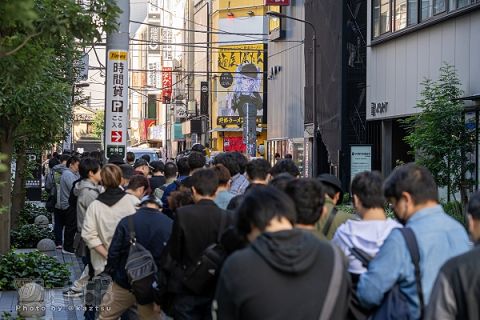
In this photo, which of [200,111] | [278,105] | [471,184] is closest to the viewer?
[471,184]

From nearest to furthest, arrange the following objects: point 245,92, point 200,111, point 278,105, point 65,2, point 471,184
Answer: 1. point 65,2
2. point 471,184
3. point 278,105
4. point 245,92
5. point 200,111

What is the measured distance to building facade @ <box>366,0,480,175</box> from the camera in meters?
23.8

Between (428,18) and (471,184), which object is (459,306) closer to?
(471,184)

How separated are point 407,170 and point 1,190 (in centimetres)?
1075

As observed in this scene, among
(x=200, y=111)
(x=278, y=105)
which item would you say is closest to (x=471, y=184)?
(x=278, y=105)

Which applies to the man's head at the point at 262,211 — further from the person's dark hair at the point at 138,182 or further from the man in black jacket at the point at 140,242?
the person's dark hair at the point at 138,182

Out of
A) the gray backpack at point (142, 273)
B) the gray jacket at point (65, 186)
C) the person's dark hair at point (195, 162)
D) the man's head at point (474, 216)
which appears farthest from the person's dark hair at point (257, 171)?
the gray jacket at point (65, 186)

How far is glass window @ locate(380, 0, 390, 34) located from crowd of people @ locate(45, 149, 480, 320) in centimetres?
2329

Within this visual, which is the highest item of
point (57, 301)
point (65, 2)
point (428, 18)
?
point (428, 18)

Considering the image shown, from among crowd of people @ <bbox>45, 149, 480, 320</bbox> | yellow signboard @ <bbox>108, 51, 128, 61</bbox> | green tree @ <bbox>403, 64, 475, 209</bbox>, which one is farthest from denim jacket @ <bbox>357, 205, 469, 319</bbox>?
green tree @ <bbox>403, 64, 475, 209</bbox>

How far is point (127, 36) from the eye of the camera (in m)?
16.7

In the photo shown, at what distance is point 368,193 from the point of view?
5.82m

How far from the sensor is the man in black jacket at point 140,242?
8.05 meters

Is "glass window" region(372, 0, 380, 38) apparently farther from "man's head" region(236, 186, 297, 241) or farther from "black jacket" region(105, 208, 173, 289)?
"man's head" region(236, 186, 297, 241)
